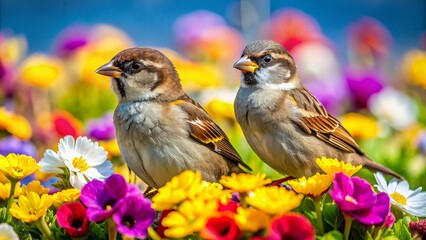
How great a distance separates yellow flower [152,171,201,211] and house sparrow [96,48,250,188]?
0.80 metres

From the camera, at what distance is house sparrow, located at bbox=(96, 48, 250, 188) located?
2.71 metres

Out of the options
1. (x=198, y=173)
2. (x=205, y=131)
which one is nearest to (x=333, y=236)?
(x=198, y=173)

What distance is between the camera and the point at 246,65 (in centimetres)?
303

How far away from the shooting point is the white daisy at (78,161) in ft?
7.50

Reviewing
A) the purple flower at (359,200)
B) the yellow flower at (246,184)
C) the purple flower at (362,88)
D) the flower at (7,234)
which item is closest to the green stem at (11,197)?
the flower at (7,234)

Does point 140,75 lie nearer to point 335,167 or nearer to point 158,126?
point 158,126

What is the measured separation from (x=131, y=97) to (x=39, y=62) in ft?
6.02

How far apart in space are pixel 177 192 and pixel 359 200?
0.45 metres

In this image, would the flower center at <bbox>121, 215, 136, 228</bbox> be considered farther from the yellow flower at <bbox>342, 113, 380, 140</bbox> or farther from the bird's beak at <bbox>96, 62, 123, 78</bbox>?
the yellow flower at <bbox>342, 113, 380, 140</bbox>

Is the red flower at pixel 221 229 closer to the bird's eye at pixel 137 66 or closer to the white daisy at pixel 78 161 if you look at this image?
the white daisy at pixel 78 161

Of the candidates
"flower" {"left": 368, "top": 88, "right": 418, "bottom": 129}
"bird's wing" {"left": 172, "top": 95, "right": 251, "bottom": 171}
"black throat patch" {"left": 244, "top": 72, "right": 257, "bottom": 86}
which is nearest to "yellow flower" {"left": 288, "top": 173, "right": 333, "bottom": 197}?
"bird's wing" {"left": 172, "top": 95, "right": 251, "bottom": 171}

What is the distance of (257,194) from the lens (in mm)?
1850

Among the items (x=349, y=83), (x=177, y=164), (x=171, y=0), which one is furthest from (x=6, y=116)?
(x=171, y=0)

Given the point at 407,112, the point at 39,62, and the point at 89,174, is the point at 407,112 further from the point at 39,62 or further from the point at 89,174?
the point at 89,174
